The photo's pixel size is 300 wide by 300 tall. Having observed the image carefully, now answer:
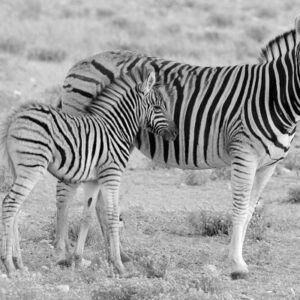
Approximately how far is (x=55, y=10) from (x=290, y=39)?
18233 mm

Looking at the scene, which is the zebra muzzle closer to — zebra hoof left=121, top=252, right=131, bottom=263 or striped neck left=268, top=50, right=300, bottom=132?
striped neck left=268, top=50, right=300, bottom=132

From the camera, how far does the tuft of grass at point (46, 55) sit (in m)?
17.3

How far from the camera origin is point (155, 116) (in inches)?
306

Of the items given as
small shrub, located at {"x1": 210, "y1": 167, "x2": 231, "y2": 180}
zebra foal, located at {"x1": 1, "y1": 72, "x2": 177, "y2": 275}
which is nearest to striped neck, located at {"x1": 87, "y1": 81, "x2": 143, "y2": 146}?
zebra foal, located at {"x1": 1, "y1": 72, "x2": 177, "y2": 275}

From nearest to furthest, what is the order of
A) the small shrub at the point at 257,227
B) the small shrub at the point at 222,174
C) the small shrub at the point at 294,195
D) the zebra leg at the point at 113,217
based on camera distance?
the zebra leg at the point at 113,217 → the small shrub at the point at 257,227 → the small shrub at the point at 294,195 → the small shrub at the point at 222,174

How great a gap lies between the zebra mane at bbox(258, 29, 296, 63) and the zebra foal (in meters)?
1.07

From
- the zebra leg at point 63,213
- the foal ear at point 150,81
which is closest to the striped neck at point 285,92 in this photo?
the foal ear at point 150,81

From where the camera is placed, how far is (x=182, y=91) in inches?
321

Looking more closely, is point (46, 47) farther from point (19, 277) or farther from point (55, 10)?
point (19, 277)

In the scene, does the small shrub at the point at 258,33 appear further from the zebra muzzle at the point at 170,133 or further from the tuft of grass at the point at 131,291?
the tuft of grass at the point at 131,291

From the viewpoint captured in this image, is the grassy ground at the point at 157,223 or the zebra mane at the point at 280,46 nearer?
the grassy ground at the point at 157,223

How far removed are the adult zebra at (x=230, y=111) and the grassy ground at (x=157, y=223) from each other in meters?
0.39

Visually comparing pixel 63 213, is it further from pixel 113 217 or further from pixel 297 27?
pixel 297 27

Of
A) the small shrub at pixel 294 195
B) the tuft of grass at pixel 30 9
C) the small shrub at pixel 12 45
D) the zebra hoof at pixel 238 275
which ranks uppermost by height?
the tuft of grass at pixel 30 9
